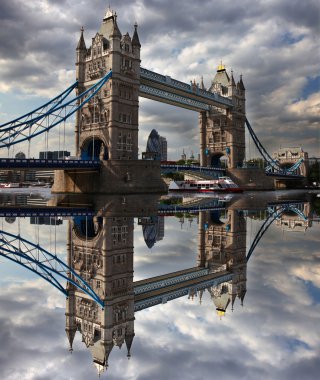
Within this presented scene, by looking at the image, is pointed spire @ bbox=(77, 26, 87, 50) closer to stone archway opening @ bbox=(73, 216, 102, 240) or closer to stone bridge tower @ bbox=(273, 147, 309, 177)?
stone archway opening @ bbox=(73, 216, 102, 240)

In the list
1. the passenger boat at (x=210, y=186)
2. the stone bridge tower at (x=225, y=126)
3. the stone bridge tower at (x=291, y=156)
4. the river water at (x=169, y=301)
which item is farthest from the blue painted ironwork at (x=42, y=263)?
the stone bridge tower at (x=291, y=156)

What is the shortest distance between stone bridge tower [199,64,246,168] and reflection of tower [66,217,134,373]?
67533mm

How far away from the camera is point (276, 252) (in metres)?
11.4

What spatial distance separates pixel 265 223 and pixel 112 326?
13661mm

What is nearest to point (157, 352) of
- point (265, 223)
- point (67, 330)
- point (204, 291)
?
point (67, 330)

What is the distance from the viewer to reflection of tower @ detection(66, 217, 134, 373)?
5.68 metres

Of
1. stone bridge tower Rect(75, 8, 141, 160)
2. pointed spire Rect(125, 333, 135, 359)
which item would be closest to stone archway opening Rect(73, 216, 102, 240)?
pointed spire Rect(125, 333, 135, 359)

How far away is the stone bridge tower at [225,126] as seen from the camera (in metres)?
80.4

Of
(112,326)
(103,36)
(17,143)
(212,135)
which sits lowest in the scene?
(112,326)

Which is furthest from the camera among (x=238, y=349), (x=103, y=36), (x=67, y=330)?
(x=103, y=36)

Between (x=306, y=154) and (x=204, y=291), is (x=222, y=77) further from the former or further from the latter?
(x=204, y=291)

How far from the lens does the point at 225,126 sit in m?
81.0

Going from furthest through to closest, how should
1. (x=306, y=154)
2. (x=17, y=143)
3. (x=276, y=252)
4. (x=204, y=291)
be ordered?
(x=306, y=154) → (x=17, y=143) → (x=276, y=252) → (x=204, y=291)

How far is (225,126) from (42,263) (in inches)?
2912
